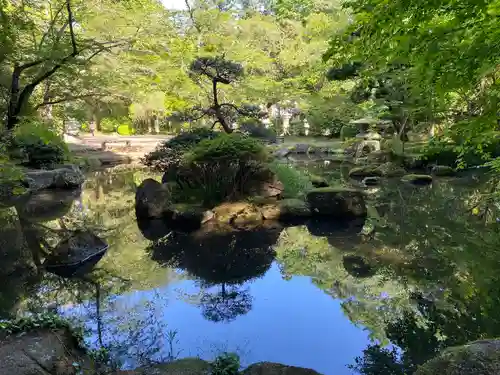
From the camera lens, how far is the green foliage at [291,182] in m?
10.2

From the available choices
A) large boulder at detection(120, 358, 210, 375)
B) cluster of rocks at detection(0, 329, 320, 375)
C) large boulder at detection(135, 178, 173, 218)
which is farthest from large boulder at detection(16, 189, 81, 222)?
large boulder at detection(120, 358, 210, 375)

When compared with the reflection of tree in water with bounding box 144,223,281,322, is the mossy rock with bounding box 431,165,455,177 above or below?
above

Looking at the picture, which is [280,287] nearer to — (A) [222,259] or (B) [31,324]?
(A) [222,259]

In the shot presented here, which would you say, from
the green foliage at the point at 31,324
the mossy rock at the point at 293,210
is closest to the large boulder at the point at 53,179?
the mossy rock at the point at 293,210

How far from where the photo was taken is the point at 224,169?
9273 mm

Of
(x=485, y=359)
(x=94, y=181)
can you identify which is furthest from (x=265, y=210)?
(x=94, y=181)

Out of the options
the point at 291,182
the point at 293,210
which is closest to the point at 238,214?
the point at 293,210

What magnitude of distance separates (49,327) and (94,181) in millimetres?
12525

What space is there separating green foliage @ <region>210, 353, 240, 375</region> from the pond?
474mm

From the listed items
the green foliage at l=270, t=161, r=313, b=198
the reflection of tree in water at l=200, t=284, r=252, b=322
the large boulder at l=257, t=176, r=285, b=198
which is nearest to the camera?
the reflection of tree in water at l=200, t=284, r=252, b=322

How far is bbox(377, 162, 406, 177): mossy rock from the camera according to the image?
14.9m

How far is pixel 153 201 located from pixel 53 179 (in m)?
5.95

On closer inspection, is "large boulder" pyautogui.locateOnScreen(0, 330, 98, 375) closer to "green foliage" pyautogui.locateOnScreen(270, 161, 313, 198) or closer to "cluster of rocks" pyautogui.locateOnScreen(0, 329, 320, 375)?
"cluster of rocks" pyautogui.locateOnScreen(0, 329, 320, 375)

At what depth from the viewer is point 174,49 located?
17.2 metres
